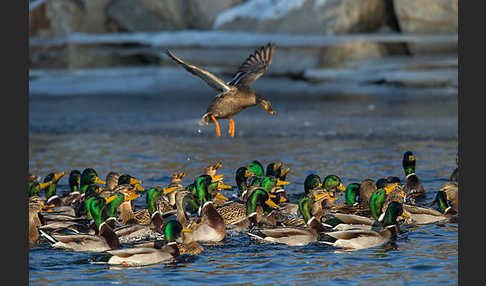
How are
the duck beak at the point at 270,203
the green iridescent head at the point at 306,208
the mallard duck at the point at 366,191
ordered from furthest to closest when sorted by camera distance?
the mallard duck at the point at 366,191
the duck beak at the point at 270,203
the green iridescent head at the point at 306,208

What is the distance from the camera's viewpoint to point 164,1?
23938 mm

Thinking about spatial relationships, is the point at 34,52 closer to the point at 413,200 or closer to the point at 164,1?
the point at 164,1

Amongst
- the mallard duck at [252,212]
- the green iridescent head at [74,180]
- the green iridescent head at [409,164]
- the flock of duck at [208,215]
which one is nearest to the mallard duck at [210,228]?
the flock of duck at [208,215]

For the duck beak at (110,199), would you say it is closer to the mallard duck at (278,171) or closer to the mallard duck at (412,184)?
the mallard duck at (278,171)

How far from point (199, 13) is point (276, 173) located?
12.8 metres

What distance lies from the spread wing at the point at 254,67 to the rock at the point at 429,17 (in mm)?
10567

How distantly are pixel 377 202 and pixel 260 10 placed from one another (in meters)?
13.3

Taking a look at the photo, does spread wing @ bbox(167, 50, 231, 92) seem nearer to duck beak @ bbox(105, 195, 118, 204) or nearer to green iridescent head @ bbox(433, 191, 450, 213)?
duck beak @ bbox(105, 195, 118, 204)

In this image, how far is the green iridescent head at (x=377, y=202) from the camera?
9.18 meters

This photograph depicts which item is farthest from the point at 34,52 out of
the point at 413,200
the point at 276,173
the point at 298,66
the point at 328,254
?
the point at 328,254

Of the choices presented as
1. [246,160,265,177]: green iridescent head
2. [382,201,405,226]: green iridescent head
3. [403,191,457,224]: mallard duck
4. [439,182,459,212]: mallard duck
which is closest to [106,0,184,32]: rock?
[246,160,265,177]: green iridescent head

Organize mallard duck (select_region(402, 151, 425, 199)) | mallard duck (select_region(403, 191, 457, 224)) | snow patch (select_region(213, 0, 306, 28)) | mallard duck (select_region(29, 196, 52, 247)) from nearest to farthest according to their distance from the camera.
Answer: mallard duck (select_region(29, 196, 52, 247))
mallard duck (select_region(403, 191, 457, 224))
mallard duck (select_region(402, 151, 425, 199))
snow patch (select_region(213, 0, 306, 28))

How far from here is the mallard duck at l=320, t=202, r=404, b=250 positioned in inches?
319

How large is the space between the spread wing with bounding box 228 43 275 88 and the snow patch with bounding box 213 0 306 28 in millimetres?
10617
